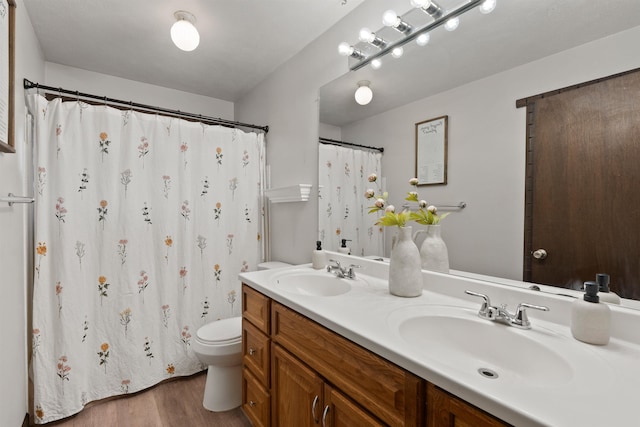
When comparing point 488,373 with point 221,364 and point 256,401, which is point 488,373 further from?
point 221,364

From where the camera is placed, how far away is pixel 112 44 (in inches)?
78.2

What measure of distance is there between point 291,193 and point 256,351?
104 centimetres

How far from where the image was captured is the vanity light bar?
1.20 m

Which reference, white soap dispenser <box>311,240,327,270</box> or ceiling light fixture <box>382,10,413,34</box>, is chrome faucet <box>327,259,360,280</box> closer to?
white soap dispenser <box>311,240,327,270</box>

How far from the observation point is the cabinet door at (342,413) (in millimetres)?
859

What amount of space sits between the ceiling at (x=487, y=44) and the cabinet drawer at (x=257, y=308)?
1126 millimetres

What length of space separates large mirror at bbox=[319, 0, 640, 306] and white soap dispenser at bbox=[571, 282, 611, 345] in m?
0.17

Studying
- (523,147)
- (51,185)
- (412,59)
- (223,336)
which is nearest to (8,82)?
(51,185)

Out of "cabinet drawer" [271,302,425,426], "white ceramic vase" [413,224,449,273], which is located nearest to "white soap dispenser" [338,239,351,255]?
"white ceramic vase" [413,224,449,273]

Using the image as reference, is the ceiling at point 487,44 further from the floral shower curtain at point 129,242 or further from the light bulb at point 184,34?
the floral shower curtain at point 129,242

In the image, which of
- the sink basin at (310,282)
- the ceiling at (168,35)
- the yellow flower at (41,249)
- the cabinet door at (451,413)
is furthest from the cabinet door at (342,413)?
the ceiling at (168,35)

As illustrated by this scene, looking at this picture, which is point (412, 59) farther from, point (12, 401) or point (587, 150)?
point (12, 401)

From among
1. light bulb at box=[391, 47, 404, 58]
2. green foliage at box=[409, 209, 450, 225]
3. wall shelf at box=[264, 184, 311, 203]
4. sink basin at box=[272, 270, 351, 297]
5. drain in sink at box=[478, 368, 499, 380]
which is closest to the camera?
drain in sink at box=[478, 368, 499, 380]

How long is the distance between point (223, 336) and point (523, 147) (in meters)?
1.83
